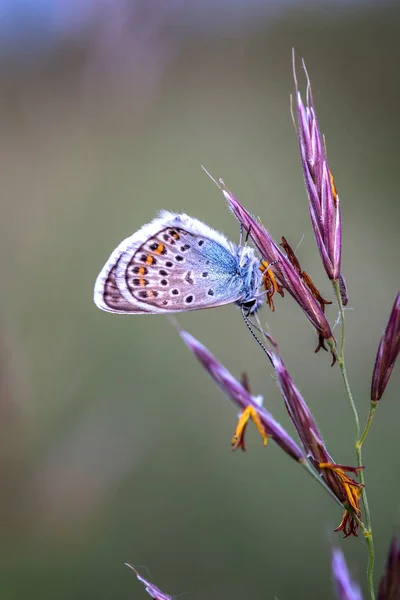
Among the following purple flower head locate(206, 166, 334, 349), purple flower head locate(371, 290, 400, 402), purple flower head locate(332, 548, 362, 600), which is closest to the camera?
purple flower head locate(332, 548, 362, 600)

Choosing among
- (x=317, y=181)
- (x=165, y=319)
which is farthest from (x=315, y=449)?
(x=165, y=319)

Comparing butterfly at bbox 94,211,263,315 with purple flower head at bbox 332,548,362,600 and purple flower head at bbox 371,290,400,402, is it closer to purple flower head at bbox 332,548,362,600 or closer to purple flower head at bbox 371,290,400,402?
purple flower head at bbox 371,290,400,402

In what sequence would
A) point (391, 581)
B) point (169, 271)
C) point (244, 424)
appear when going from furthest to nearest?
1. point (169, 271)
2. point (244, 424)
3. point (391, 581)

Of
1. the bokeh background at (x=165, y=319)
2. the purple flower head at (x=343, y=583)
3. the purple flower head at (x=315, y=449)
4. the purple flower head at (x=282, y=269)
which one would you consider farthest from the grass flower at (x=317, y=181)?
the bokeh background at (x=165, y=319)

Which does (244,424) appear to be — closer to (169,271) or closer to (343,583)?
(343,583)

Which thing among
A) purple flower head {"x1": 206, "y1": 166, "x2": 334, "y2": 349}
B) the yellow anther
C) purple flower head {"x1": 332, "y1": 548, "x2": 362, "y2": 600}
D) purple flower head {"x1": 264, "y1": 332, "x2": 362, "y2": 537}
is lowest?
purple flower head {"x1": 332, "y1": 548, "x2": 362, "y2": 600}

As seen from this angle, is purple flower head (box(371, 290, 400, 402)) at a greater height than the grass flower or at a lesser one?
lesser

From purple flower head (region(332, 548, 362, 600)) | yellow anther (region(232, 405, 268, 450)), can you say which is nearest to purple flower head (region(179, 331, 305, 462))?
yellow anther (region(232, 405, 268, 450))

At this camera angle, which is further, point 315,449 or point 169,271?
point 169,271
